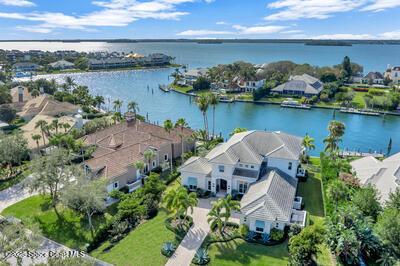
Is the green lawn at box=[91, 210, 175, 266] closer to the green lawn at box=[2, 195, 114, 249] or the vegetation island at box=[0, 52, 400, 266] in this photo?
the vegetation island at box=[0, 52, 400, 266]

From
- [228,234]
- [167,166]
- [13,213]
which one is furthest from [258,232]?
[13,213]

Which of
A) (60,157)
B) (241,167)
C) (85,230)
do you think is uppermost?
(60,157)

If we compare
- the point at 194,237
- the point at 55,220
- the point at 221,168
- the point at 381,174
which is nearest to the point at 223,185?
the point at 221,168

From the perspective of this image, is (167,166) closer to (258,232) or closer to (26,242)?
(258,232)

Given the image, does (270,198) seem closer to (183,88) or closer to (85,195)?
(85,195)

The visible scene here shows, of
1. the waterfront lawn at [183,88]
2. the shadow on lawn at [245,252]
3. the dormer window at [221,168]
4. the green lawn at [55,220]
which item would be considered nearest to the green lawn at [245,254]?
the shadow on lawn at [245,252]

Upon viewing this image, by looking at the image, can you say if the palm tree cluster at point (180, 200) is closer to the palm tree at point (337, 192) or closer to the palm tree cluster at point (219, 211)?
the palm tree cluster at point (219, 211)
